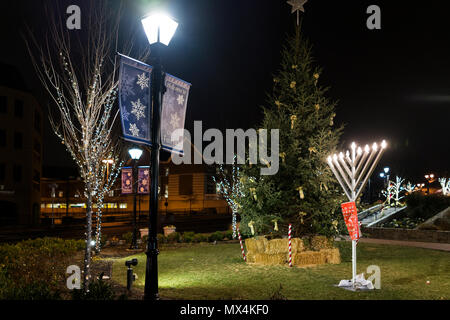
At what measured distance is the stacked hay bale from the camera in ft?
47.6

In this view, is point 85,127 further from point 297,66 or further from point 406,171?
point 406,171

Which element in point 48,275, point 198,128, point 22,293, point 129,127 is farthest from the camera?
point 198,128

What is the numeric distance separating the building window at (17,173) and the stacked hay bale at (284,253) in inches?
1505

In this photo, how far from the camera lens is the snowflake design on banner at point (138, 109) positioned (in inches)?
315

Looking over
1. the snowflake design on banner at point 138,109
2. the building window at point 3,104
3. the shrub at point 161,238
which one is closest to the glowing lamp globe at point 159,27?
the snowflake design on banner at point 138,109

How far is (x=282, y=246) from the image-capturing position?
15.1 m

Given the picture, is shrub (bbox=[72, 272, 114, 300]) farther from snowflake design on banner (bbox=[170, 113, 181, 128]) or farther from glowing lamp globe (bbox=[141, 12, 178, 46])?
glowing lamp globe (bbox=[141, 12, 178, 46])

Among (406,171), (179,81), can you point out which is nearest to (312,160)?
(179,81)

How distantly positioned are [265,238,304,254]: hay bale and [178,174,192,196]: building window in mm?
54999

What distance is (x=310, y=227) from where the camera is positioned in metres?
16.4

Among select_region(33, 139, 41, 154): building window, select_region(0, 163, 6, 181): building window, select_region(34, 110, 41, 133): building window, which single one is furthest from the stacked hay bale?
select_region(33, 139, 41, 154): building window

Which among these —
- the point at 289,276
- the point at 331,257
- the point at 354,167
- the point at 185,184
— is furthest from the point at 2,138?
the point at 354,167

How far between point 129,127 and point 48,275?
5.00m

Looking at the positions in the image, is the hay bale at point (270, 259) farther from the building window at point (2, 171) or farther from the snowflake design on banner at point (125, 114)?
the building window at point (2, 171)
